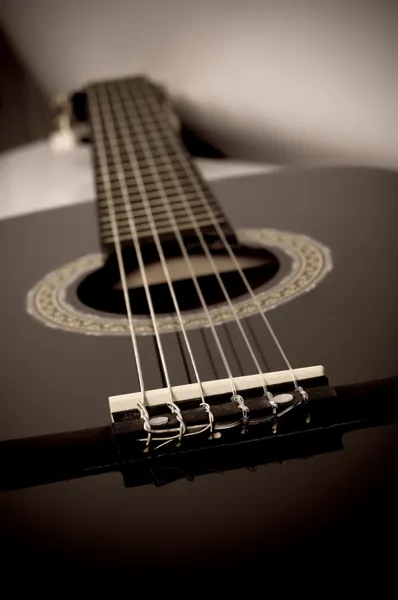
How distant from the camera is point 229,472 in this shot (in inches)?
17.4

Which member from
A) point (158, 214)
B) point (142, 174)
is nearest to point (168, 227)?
point (158, 214)

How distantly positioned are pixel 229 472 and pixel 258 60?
1.15 m

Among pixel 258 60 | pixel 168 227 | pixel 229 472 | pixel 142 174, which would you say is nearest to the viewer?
pixel 229 472

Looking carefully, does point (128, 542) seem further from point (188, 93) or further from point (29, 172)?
point (188, 93)

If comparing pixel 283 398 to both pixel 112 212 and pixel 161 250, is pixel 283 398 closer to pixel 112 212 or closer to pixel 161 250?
pixel 161 250

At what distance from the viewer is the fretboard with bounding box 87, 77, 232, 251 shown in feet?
2.85

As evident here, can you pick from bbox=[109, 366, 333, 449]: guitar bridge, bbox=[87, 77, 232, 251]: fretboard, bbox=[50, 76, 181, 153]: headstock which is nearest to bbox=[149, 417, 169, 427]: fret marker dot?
bbox=[109, 366, 333, 449]: guitar bridge

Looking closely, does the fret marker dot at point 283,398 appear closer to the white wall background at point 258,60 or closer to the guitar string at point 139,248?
the guitar string at point 139,248

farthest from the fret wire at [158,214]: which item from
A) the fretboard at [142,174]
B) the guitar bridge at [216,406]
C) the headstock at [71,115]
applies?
the headstock at [71,115]

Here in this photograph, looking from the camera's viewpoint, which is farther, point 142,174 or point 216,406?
point 142,174

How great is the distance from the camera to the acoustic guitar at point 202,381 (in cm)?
40

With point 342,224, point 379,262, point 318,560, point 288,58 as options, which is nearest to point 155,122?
point 288,58

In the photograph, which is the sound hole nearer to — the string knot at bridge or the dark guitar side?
the dark guitar side

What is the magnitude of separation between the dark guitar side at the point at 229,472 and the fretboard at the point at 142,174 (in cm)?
7
